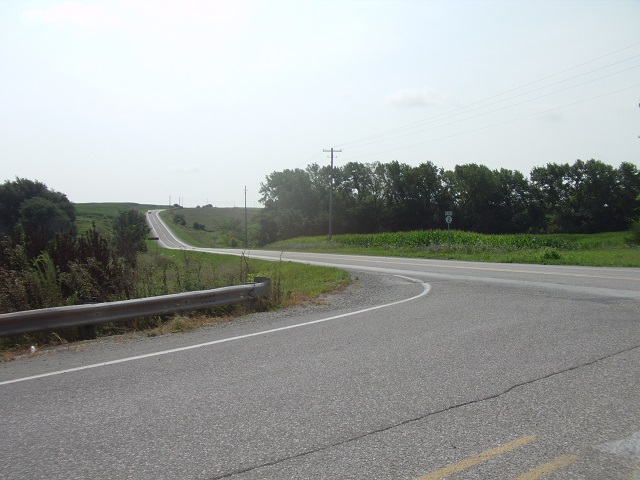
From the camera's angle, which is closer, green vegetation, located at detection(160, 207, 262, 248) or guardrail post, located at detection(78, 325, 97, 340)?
guardrail post, located at detection(78, 325, 97, 340)

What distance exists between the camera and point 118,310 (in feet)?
28.8

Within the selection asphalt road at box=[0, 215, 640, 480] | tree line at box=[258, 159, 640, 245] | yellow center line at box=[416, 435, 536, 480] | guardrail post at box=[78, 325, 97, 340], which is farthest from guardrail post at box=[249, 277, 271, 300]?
tree line at box=[258, 159, 640, 245]

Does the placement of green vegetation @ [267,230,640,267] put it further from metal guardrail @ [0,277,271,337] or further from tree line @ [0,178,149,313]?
tree line @ [0,178,149,313]

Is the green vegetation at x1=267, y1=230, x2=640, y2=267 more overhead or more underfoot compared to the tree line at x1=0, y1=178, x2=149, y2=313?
more underfoot

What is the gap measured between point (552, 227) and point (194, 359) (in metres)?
81.4

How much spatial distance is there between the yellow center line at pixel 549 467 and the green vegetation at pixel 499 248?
64.2 feet

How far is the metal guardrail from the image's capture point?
307 inches

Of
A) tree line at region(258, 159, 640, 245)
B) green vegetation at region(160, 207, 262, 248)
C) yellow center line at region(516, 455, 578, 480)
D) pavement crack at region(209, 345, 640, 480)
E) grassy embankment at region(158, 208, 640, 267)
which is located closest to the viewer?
yellow center line at region(516, 455, 578, 480)

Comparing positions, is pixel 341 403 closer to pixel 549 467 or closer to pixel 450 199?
pixel 549 467

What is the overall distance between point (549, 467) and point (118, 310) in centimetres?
708

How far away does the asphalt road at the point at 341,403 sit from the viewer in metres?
3.72

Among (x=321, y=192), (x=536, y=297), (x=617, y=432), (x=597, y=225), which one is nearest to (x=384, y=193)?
(x=321, y=192)

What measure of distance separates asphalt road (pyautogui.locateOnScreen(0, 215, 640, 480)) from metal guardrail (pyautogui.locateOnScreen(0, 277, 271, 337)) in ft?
1.63

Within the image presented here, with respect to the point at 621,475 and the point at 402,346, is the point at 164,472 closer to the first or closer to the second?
the point at 621,475
